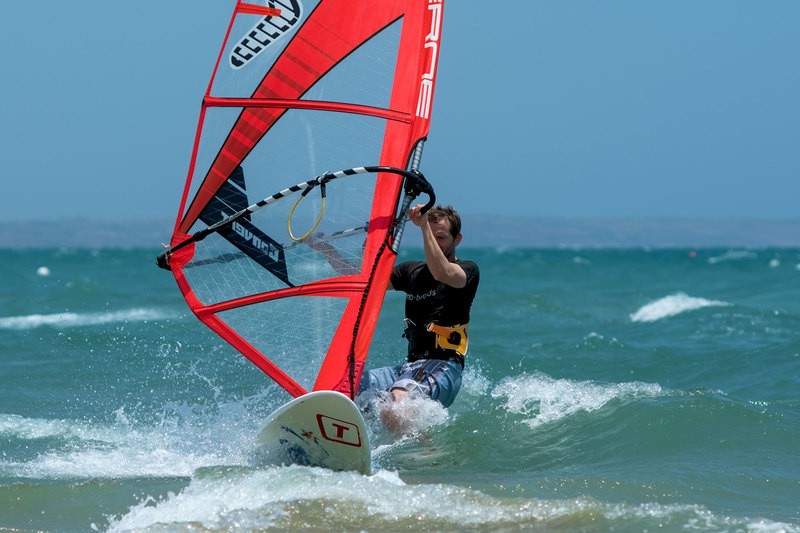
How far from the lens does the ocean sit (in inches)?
188

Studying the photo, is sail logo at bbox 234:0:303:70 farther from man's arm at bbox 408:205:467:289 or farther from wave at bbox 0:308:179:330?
wave at bbox 0:308:179:330

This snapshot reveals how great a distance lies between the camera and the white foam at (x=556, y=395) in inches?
284

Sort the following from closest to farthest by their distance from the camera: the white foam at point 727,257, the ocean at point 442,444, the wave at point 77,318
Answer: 1. the ocean at point 442,444
2. the wave at point 77,318
3. the white foam at point 727,257

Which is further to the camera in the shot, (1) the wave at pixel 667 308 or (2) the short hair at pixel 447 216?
(1) the wave at pixel 667 308

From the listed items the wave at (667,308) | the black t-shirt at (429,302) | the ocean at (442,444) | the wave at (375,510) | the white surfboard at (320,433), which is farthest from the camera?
the wave at (667,308)

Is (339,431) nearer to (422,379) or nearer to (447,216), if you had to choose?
(422,379)

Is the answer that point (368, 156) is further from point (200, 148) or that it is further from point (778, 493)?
point (778, 493)

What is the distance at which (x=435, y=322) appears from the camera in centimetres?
592

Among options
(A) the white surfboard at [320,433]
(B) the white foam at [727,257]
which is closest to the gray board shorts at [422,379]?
(A) the white surfboard at [320,433]

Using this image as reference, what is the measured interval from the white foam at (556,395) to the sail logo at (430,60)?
2.40 meters

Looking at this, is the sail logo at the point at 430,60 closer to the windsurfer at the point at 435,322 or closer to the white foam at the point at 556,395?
the windsurfer at the point at 435,322

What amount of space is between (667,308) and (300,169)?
12.2 metres

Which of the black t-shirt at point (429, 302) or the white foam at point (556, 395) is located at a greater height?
the black t-shirt at point (429, 302)

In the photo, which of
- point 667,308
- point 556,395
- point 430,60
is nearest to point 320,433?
point 430,60
